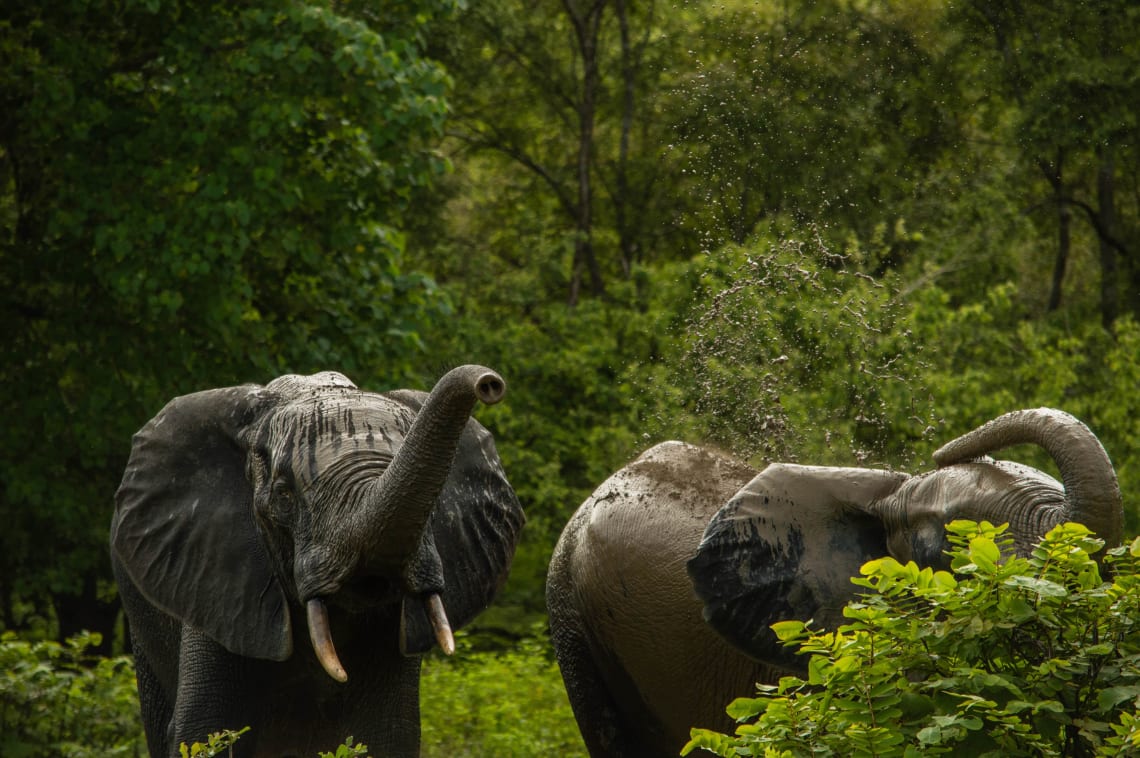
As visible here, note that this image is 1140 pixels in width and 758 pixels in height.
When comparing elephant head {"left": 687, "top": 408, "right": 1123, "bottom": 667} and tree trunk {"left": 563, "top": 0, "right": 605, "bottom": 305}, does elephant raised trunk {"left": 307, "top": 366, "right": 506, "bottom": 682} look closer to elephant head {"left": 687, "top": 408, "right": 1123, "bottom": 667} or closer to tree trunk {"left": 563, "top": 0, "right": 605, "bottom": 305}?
elephant head {"left": 687, "top": 408, "right": 1123, "bottom": 667}

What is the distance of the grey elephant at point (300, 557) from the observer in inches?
251

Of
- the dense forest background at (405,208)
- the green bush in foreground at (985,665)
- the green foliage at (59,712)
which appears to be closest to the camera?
the green bush in foreground at (985,665)

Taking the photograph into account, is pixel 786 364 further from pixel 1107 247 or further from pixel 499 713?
pixel 1107 247

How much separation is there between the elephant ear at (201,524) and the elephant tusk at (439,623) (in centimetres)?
70

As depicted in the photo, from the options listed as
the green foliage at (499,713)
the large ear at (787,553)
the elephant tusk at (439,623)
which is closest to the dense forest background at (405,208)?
the green foliage at (499,713)

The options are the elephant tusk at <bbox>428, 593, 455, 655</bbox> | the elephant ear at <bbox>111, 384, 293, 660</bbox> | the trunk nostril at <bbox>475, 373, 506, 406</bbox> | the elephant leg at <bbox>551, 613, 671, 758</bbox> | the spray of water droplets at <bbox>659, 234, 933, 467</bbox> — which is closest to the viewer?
the trunk nostril at <bbox>475, 373, 506, 406</bbox>

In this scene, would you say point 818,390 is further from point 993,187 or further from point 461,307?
point 461,307

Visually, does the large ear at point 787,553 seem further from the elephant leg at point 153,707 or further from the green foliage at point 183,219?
the green foliage at point 183,219

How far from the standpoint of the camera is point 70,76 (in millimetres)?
15594

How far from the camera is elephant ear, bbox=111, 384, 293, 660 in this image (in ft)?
22.7

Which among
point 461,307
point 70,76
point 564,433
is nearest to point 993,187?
point 564,433

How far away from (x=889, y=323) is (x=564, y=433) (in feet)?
24.3

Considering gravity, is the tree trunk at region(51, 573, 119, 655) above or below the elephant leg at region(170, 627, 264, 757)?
below

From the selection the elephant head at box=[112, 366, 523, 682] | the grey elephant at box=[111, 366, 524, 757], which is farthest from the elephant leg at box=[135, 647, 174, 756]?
the elephant head at box=[112, 366, 523, 682]
